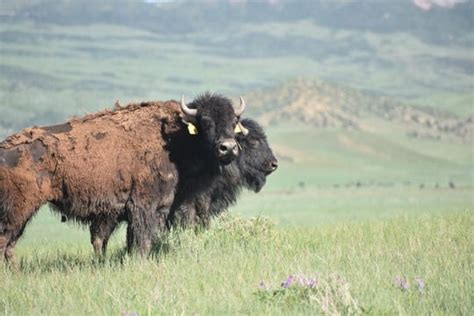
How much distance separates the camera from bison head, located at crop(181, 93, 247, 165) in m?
10.9

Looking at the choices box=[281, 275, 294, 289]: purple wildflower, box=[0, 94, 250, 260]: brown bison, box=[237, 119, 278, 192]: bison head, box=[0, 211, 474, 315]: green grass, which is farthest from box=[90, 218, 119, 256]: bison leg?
box=[281, 275, 294, 289]: purple wildflower

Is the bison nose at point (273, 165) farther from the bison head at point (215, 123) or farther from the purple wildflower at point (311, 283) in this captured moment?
the purple wildflower at point (311, 283)

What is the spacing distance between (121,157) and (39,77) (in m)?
118

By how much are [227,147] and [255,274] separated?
2426 mm

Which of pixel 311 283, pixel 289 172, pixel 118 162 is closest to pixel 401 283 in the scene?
pixel 311 283

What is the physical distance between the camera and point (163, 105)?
11.6m

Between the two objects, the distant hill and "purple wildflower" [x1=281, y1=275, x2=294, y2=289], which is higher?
"purple wildflower" [x1=281, y1=275, x2=294, y2=289]

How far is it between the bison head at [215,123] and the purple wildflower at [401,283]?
335 cm

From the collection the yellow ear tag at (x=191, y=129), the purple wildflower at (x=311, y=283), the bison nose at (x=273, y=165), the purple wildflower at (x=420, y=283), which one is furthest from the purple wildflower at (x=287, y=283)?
the bison nose at (x=273, y=165)

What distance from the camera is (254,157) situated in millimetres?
14531

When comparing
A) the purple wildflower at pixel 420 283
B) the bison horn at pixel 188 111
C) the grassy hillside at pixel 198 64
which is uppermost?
the bison horn at pixel 188 111

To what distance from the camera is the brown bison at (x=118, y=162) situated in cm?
1006

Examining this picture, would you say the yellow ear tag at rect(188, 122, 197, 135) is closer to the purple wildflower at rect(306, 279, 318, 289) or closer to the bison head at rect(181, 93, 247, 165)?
the bison head at rect(181, 93, 247, 165)

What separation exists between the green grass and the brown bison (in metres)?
0.65
